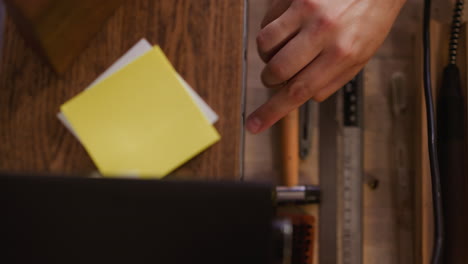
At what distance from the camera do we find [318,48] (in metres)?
0.37

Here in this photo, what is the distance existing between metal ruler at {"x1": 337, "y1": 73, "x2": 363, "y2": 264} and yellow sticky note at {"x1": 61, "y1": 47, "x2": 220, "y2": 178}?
306 mm

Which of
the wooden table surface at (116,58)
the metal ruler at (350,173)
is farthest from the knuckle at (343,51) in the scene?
the metal ruler at (350,173)

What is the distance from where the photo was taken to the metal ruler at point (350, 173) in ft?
1.98

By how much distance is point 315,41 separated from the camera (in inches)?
14.2

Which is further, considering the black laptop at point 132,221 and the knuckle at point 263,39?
the knuckle at point 263,39

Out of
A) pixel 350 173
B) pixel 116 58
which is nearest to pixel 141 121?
pixel 116 58

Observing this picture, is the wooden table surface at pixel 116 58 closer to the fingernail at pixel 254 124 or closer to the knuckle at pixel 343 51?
the fingernail at pixel 254 124

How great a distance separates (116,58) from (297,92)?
0.23 meters

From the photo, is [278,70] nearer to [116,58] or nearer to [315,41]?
[315,41]

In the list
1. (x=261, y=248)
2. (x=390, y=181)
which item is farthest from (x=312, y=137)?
(x=261, y=248)

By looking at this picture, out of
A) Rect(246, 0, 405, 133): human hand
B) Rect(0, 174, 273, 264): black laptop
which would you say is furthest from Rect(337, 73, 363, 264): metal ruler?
Rect(0, 174, 273, 264): black laptop

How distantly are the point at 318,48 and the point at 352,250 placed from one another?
1.32 feet

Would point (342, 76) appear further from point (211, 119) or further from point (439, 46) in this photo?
point (439, 46)

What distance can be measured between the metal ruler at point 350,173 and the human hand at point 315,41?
0.75 ft
